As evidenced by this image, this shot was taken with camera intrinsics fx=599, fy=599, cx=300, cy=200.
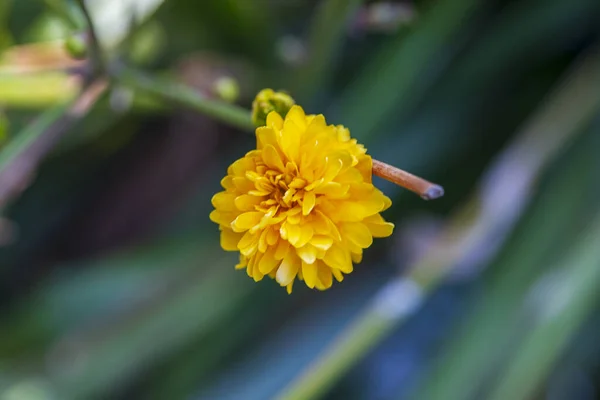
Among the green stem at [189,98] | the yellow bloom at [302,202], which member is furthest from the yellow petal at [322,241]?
the green stem at [189,98]

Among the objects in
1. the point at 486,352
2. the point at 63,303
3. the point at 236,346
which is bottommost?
the point at 486,352

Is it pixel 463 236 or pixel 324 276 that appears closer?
pixel 324 276

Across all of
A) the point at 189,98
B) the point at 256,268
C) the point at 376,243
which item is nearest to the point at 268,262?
the point at 256,268

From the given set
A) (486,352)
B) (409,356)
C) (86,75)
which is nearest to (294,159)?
(86,75)

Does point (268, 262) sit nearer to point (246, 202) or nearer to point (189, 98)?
point (246, 202)

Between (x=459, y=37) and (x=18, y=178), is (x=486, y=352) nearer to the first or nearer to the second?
(x=459, y=37)

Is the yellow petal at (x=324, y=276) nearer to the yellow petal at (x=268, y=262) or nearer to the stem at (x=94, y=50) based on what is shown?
the yellow petal at (x=268, y=262)

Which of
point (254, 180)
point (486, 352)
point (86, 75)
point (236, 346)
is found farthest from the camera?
point (236, 346)
